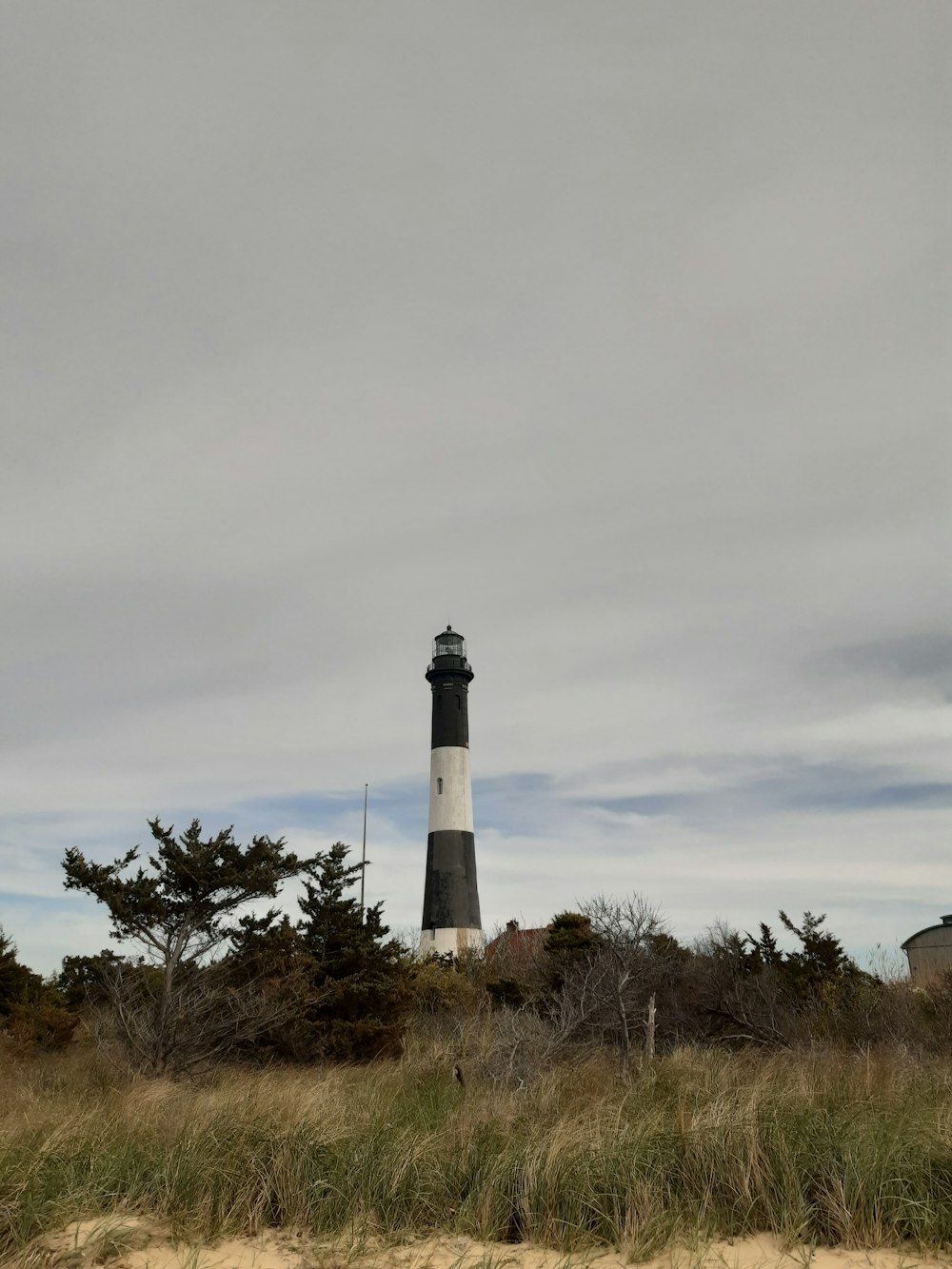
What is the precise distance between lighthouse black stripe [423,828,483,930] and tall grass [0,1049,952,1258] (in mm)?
26171

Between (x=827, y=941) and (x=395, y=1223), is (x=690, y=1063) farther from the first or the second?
(x=827, y=941)

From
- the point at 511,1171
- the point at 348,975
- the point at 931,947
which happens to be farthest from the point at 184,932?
→ the point at 931,947

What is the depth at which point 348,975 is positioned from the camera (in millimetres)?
21078

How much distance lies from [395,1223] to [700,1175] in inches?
102

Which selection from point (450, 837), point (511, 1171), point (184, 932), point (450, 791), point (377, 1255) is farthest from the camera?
point (450, 791)

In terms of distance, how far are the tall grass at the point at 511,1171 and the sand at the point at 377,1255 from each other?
152 millimetres

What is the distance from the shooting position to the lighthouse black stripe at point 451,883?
115 ft

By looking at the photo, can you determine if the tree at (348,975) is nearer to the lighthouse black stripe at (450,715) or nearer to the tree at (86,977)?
the tree at (86,977)

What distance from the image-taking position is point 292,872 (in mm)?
18734

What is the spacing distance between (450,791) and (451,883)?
3812 millimetres

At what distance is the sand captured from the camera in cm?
592

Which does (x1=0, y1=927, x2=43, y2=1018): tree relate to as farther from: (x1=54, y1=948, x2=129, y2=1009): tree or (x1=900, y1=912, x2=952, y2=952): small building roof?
(x1=900, y1=912, x2=952, y2=952): small building roof

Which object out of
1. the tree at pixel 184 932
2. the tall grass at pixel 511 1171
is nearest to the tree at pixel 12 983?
the tree at pixel 184 932

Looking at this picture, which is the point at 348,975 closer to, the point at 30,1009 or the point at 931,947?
the point at 30,1009
